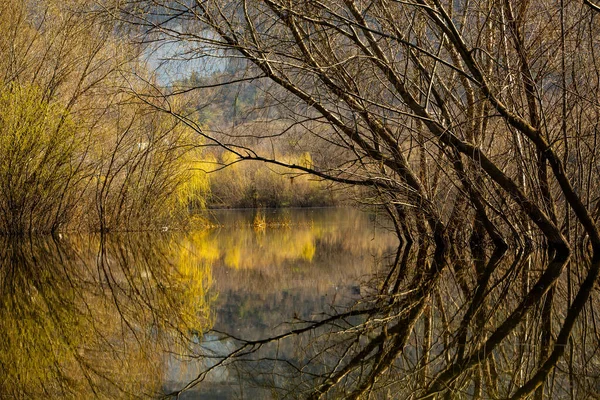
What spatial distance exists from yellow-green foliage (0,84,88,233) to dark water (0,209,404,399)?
113 inches

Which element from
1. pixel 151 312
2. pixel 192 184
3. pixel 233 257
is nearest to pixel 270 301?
pixel 151 312

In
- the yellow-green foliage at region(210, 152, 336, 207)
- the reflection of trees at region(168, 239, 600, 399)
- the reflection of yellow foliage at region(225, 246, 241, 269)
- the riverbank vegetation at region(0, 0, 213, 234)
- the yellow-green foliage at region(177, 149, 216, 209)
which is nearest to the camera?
the reflection of trees at region(168, 239, 600, 399)

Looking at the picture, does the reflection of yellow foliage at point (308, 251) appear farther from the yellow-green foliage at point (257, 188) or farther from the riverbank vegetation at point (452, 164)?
the yellow-green foliage at point (257, 188)

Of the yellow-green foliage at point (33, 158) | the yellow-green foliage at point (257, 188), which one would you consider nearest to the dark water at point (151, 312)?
the yellow-green foliage at point (33, 158)

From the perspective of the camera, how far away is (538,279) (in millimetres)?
4691

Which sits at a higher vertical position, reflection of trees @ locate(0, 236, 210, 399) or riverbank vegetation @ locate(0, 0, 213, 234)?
riverbank vegetation @ locate(0, 0, 213, 234)

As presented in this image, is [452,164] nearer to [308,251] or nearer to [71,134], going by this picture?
[308,251]

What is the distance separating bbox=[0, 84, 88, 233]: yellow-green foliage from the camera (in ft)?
34.3

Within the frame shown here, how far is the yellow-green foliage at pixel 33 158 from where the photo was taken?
34.3 feet

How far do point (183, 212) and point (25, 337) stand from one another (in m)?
11.7

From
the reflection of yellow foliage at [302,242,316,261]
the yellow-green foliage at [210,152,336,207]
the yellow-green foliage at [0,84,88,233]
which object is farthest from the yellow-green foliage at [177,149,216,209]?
the yellow-green foliage at [210,152,336,207]

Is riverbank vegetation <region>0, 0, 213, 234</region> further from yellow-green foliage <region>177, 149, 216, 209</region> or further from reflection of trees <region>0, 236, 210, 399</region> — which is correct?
reflection of trees <region>0, 236, 210, 399</region>

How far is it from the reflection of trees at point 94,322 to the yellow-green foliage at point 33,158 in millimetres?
3864

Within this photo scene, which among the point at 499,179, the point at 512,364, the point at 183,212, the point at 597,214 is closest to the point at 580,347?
the point at 512,364
